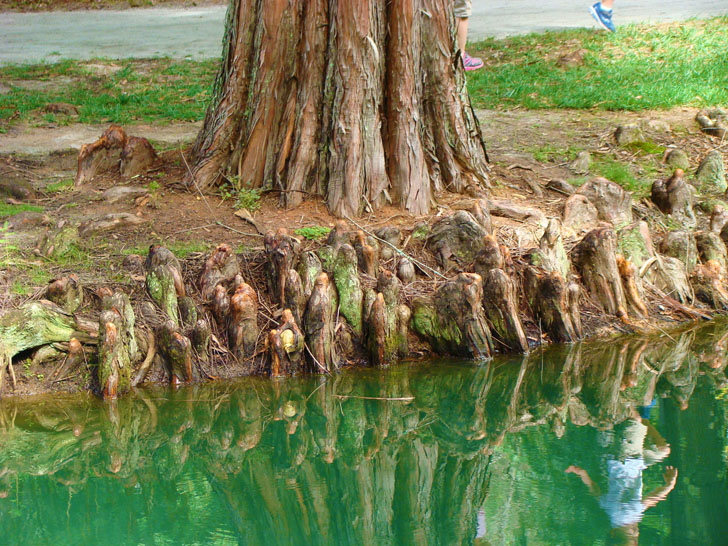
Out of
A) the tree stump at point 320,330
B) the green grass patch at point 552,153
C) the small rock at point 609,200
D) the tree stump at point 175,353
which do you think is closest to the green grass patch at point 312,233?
the tree stump at point 320,330

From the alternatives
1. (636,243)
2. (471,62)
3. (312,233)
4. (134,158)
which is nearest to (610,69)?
(471,62)

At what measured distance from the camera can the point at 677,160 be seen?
7.87m

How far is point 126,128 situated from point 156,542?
6.09 meters

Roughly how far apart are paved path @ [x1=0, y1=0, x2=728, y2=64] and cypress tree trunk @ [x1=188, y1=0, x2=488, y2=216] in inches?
264

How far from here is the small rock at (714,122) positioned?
860 cm

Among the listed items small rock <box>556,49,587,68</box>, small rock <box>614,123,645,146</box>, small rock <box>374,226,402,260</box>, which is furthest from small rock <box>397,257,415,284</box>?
small rock <box>556,49,587,68</box>

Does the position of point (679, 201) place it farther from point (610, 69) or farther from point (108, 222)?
point (108, 222)

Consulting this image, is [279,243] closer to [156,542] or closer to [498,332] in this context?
[498,332]

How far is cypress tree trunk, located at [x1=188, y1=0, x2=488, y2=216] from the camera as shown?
6.26 meters

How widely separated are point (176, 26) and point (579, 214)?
11852 millimetres

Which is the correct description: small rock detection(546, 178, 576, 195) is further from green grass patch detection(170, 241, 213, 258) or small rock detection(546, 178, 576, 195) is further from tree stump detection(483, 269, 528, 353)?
green grass patch detection(170, 241, 213, 258)

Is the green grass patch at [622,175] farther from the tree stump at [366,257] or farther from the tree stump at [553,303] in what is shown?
the tree stump at [366,257]

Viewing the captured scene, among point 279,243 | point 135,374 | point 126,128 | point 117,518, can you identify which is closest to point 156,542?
point 117,518

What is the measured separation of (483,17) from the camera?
15.0 meters
